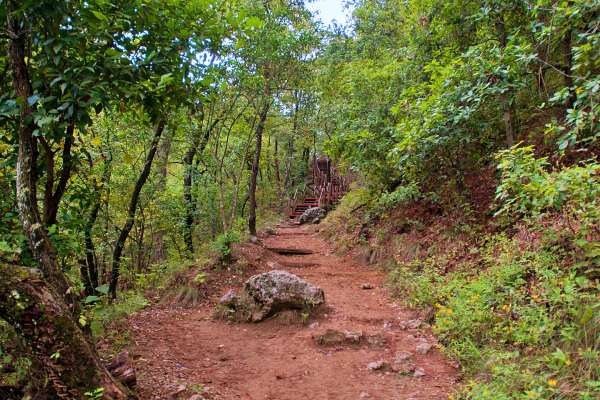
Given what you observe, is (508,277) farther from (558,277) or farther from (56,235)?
(56,235)

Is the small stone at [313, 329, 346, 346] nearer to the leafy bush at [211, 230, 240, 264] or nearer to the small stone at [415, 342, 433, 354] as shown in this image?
the small stone at [415, 342, 433, 354]

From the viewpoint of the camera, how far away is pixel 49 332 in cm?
228

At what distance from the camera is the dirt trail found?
3.57m

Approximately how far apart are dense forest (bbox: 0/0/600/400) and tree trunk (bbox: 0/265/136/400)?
10 millimetres

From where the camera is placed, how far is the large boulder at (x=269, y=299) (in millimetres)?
5457

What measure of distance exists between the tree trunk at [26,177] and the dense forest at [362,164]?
15 mm

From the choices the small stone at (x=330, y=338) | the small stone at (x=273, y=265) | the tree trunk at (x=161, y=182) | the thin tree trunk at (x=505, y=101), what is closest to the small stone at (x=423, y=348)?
the small stone at (x=330, y=338)

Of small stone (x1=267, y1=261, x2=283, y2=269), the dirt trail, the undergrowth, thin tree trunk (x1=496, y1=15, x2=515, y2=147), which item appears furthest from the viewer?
small stone (x1=267, y1=261, x2=283, y2=269)

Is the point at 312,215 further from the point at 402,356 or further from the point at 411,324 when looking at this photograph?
the point at 402,356

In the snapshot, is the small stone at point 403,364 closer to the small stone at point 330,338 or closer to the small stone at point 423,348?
the small stone at point 423,348

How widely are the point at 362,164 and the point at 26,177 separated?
703cm

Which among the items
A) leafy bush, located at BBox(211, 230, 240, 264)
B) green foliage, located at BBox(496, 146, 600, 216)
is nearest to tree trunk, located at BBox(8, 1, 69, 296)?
green foliage, located at BBox(496, 146, 600, 216)

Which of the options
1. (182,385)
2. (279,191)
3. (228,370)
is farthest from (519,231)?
(279,191)

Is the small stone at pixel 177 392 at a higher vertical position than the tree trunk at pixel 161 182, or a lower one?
lower
